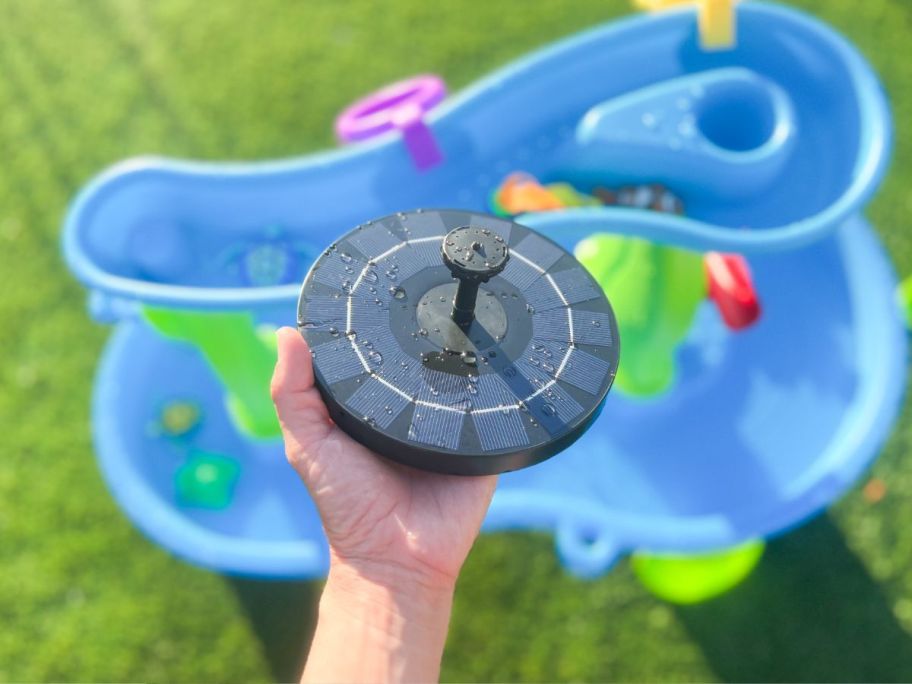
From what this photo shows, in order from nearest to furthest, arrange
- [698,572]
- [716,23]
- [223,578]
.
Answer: [698,572], [223,578], [716,23]

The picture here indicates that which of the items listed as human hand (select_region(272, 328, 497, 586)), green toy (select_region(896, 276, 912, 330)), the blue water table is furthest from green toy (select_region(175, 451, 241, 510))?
green toy (select_region(896, 276, 912, 330))

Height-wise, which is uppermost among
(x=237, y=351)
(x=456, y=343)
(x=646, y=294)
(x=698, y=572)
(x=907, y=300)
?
(x=456, y=343)

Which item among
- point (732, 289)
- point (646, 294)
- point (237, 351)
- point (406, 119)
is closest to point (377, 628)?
point (237, 351)

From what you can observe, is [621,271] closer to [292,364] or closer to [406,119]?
[406,119]

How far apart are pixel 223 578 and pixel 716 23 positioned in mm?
2050

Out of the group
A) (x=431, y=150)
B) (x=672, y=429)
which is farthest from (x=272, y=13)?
(x=672, y=429)

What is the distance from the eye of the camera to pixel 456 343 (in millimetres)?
1256

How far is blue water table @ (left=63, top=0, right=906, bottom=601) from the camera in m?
1.90

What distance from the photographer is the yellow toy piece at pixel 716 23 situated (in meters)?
2.33

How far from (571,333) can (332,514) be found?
0.47 m

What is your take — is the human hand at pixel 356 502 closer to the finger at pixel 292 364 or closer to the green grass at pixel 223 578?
the finger at pixel 292 364

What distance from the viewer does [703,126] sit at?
233 cm

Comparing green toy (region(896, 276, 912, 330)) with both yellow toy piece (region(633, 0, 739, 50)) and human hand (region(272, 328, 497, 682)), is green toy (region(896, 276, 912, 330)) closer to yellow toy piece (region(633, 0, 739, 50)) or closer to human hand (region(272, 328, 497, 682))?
yellow toy piece (region(633, 0, 739, 50))

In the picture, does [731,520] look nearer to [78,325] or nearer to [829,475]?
[829,475]
